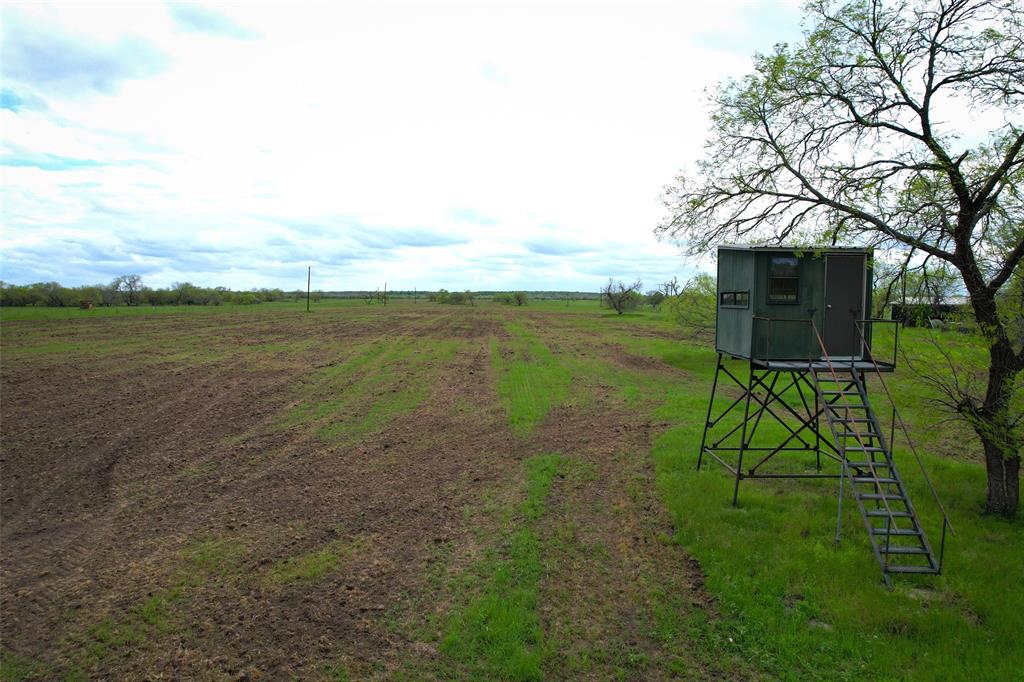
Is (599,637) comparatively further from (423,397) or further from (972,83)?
(423,397)

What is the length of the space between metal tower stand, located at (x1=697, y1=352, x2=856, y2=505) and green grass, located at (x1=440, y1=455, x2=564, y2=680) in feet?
15.9

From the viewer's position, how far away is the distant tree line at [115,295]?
242 feet

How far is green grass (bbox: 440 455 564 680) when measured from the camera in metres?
6.54

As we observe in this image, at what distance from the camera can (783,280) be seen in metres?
11.7

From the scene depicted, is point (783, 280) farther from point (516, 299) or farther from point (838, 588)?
point (516, 299)

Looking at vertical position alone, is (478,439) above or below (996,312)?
below

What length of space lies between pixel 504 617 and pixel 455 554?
6.46ft

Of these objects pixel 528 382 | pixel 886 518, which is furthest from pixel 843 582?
pixel 528 382

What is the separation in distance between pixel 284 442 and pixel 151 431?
4135mm

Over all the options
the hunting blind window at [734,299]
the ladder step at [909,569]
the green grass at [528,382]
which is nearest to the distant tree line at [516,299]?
the green grass at [528,382]

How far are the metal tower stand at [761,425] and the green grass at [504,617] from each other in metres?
4.85

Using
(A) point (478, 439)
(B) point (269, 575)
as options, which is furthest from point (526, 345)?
(B) point (269, 575)

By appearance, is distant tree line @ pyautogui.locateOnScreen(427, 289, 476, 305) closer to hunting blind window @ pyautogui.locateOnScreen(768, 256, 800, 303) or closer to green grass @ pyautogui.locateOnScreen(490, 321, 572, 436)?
green grass @ pyautogui.locateOnScreen(490, 321, 572, 436)

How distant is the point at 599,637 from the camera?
282 inches
